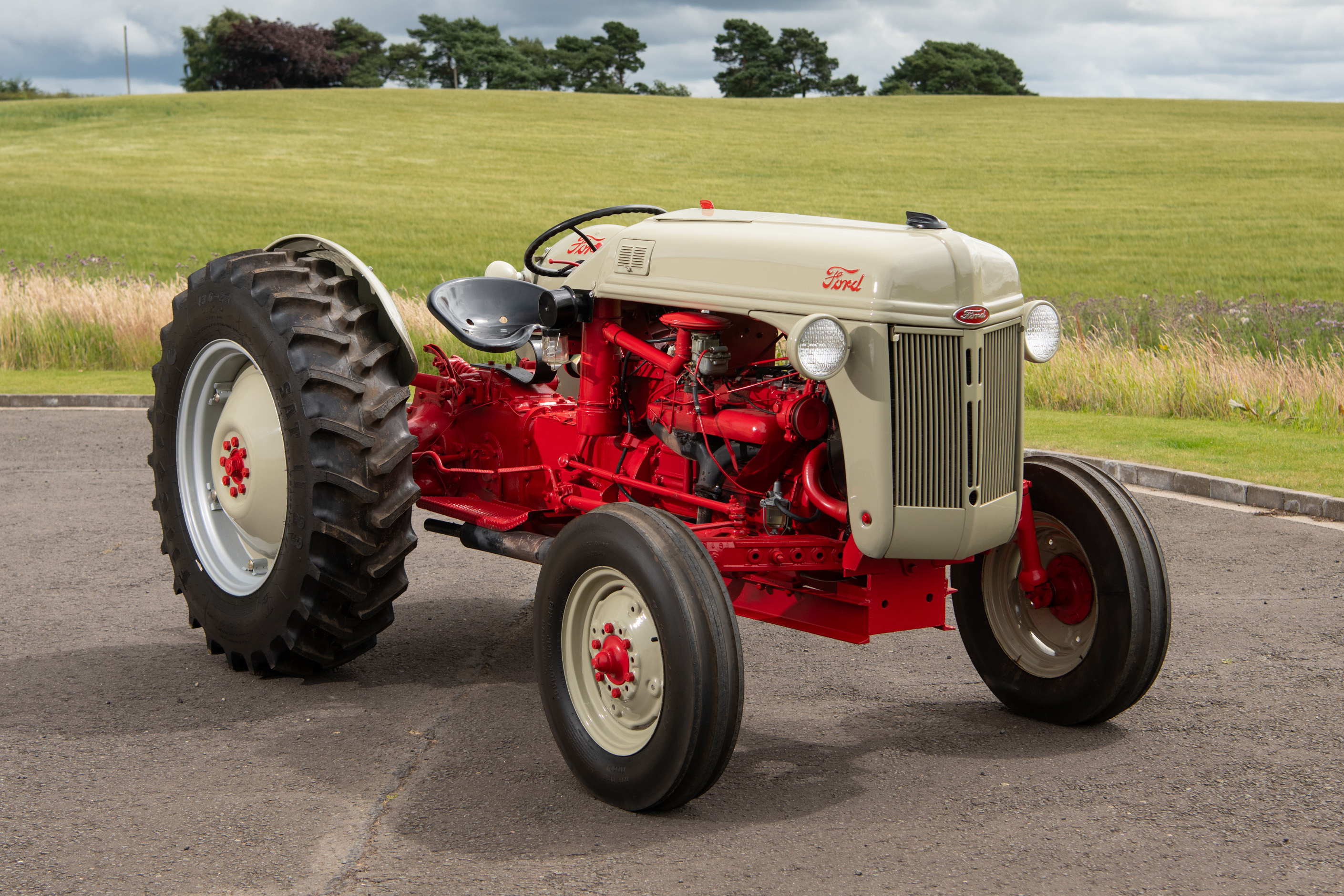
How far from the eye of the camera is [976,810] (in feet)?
12.4

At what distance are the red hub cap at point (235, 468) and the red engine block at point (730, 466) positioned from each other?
0.88 meters

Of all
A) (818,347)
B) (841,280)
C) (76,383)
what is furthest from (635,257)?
(76,383)

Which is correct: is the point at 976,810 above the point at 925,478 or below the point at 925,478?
below

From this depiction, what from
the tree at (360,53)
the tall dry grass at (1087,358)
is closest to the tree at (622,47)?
the tree at (360,53)

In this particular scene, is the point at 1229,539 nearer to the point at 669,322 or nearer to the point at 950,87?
the point at 669,322

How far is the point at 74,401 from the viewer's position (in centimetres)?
1244

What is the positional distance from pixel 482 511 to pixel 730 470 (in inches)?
53.6

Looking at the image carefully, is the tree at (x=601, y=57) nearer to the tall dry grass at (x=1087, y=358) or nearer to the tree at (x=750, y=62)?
the tree at (x=750, y=62)

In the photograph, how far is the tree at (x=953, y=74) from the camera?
73.7m

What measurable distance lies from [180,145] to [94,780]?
41.9m

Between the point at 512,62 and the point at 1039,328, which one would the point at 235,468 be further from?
the point at 512,62

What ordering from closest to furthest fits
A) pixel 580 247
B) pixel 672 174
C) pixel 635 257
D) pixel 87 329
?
pixel 635 257 < pixel 580 247 < pixel 87 329 < pixel 672 174

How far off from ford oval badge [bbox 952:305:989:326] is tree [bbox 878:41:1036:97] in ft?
241

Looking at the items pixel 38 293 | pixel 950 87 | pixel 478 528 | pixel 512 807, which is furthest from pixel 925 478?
pixel 950 87
